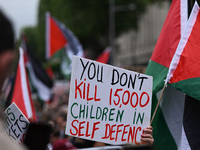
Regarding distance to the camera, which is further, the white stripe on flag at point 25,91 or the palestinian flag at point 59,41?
the palestinian flag at point 59,41

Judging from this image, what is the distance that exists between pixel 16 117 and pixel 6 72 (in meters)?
1.57

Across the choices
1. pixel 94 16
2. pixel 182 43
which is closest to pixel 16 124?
pixel 182 43

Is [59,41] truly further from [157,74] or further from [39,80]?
[157,74]

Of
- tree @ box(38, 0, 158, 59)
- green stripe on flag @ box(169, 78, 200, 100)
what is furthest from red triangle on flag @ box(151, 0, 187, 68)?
tree @ box(38, 0, 158, 59)

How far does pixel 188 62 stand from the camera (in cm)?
328

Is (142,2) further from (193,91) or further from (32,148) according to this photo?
(32,148)

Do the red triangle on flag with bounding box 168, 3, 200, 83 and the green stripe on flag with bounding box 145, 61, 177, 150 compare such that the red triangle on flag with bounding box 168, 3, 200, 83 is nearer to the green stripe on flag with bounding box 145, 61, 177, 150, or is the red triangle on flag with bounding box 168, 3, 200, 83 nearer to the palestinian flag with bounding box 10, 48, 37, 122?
the green stripe on flag with bounding box 145, 61, 177, 150

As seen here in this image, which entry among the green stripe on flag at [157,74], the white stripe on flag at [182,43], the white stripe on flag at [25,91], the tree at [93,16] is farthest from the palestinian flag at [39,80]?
the tree at [93,16]

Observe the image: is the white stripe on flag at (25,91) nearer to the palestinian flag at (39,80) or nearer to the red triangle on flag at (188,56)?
the red triangle on flag at (188,56)

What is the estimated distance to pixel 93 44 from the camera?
3738cm

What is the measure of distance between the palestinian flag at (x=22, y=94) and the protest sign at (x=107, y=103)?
5.64ft

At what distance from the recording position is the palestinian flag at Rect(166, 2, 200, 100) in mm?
3186

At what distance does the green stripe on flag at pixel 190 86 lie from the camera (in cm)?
312

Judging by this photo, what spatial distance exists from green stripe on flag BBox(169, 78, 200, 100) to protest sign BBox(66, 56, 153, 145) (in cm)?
33
